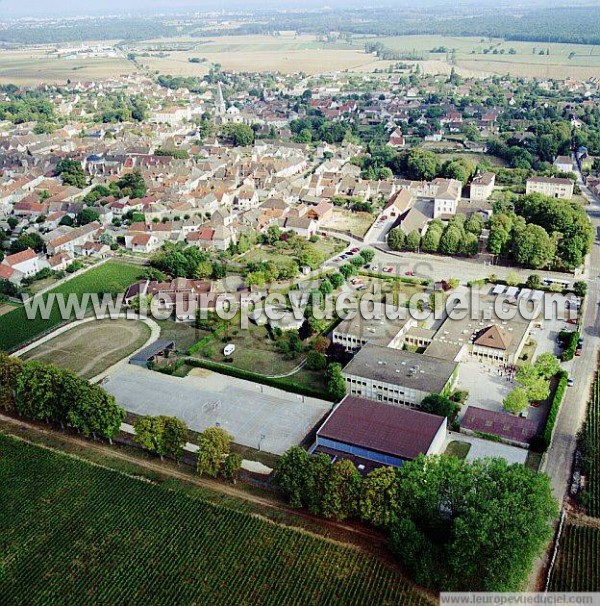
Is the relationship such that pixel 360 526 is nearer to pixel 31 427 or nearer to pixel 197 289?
pixel 31 427

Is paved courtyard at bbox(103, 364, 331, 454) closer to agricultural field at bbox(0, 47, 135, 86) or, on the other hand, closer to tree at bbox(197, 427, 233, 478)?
tree at bbox(197, 427, 233, 478)

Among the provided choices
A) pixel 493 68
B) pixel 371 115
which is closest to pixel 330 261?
pixel 371 115

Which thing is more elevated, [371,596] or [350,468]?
[350,468]

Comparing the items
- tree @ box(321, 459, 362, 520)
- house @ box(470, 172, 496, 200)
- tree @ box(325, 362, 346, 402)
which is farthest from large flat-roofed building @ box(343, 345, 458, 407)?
house @ box(470, 172, 496, 200)

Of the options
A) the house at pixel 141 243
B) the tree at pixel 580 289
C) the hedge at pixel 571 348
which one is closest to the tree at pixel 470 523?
the hedge at pixel 571 348

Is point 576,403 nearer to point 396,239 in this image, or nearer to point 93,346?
point 396,239
